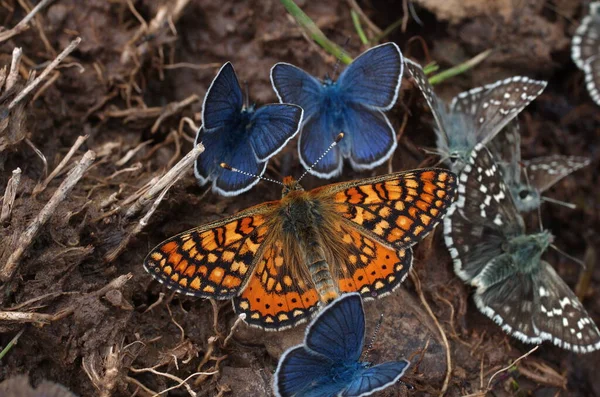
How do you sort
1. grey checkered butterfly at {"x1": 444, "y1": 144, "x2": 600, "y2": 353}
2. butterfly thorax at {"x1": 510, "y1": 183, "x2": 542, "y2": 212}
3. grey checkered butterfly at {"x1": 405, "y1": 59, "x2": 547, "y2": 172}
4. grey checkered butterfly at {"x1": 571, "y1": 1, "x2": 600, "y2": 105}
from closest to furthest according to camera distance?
grey checkered butterfly at {"x1": 444, "y1": 144, "x2": 600, "y2": 353} → grey checkered butterfly at {"x1": 405, "y1": 59, "x2": 547, "y2": 172} → butterfly thorax at {"x1": 510, "y1": 183, "x2": 542, "y2": 212} → grey checkered butterfly at {"x1": 571, "y1": 1, "x2": 600, "y2": 105}

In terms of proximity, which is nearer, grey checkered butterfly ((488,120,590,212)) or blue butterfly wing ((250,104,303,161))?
blue butterfly wing ((250,104,303,161))

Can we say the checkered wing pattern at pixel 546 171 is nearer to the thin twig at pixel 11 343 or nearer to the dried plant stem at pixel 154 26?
the dried plant stem at pixel 154 26

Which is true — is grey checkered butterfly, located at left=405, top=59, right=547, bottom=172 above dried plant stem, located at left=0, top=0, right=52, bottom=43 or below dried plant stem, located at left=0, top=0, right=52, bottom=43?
below

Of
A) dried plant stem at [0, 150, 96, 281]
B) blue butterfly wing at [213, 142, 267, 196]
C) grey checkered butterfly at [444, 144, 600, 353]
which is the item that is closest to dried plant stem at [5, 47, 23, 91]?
dried plant stem at [0, 150, 96, 281]

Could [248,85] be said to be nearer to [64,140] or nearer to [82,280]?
[64,140]

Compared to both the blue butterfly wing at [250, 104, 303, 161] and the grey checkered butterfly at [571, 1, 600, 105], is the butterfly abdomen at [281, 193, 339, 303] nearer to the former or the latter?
the blue butterfly wing at [250, 104, 303, 161]

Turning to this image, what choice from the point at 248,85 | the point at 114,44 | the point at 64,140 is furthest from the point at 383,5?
the point at 64,140

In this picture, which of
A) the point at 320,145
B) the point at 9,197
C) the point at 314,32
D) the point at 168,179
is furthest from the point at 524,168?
the point at 9,197
